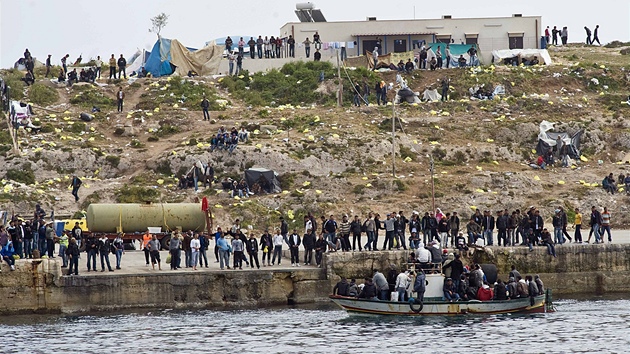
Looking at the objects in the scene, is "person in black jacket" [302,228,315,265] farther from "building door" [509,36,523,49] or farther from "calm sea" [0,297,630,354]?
"building door" [509,36,523,49]

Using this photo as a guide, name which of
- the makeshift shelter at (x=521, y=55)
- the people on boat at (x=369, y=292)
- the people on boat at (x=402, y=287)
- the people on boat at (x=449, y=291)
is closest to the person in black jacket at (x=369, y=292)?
the people on boat at (x=369, y=292)

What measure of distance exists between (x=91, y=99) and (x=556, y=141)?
2535cm

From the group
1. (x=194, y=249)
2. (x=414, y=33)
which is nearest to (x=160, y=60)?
(x=414, y=33)

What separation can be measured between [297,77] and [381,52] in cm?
772

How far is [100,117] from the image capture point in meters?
63.0

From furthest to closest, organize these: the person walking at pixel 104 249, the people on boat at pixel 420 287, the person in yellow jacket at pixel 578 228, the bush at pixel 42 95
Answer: the bush at pixel 42 95, the person in yellow jacket at pixel 578 228, the person walking at pixel 104 249, the people on boat at pixel 420 287

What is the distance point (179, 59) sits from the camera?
7481 centimetres

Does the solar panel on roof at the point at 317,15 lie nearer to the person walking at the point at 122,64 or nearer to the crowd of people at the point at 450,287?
the person walking at the point at 122,64

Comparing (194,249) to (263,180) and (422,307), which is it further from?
(263,180)

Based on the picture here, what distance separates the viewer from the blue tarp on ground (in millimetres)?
73688

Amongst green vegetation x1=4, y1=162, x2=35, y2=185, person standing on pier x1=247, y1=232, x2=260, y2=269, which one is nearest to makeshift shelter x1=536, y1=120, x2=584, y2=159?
person standing on pier x1=247, y1=232, x2=260, y2=269

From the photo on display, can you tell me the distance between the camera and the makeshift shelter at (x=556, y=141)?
58084 mm

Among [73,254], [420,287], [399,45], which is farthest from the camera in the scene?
[399,45]

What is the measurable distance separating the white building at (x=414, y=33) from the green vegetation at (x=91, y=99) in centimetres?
1493
